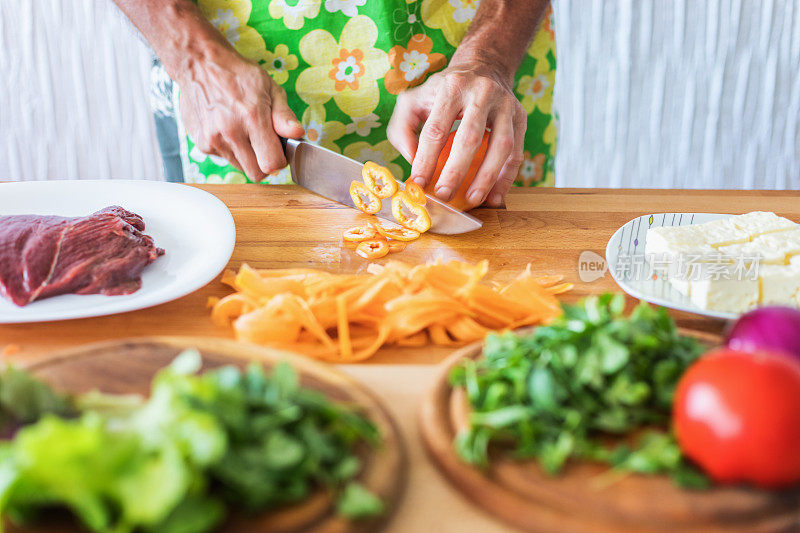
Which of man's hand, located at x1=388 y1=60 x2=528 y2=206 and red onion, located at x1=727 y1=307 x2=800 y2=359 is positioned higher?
man's hand, located at x1=388 y1=60 x2=528 y2=206

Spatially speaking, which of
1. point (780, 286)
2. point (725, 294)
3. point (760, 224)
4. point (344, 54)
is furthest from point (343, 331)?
point (344, 54)

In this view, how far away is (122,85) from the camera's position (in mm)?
4035

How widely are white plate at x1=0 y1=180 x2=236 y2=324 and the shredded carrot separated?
12 centimetres

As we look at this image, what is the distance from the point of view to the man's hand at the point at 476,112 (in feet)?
6.12

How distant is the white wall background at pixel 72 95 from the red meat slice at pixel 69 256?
8.69 feet

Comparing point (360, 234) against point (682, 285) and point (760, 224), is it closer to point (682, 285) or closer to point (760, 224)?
point (682, 285)

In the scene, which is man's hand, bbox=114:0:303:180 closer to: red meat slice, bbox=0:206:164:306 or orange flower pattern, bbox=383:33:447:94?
orange flower pattern, bbox=383:33:447:94

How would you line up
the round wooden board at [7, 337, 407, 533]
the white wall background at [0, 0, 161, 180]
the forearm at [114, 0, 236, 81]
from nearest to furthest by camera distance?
the round wooden board at [7, 337, 407, 533] < the forearm at [114, 0, 236, 81] < the white wall background at [0, 0, 161, 180]

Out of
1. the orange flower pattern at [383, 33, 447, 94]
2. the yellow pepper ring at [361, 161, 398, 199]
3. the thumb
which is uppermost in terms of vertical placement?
the orange flower pattern at [383, 33, 447, 94]

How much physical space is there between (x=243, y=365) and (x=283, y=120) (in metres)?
1.08

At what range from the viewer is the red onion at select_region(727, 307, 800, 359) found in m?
1.04

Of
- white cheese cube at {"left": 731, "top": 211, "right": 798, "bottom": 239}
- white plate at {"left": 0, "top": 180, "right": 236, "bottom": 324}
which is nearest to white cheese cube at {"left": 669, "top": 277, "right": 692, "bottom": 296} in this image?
white cheese cube at {"left": 731, "top": 211, "right": 798, "bottom": 239}

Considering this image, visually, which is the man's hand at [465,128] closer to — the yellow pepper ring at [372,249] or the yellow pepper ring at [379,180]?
the yellow pepper ring at [379,180]

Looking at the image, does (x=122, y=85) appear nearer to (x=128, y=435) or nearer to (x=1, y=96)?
(x=1, y=96)
